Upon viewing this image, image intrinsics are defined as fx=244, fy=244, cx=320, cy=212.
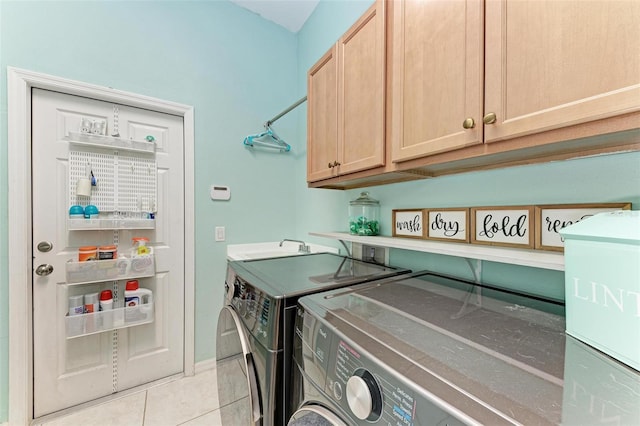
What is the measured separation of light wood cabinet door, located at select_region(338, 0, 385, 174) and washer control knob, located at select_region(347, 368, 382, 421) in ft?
2.63

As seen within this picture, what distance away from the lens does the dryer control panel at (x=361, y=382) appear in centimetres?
41

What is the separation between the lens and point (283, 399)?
79cm

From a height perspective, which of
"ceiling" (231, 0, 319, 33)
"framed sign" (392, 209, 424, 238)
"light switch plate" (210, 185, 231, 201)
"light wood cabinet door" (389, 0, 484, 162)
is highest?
"ceiling" (231, 0, 319, 33)

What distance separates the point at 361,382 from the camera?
0.50 meters

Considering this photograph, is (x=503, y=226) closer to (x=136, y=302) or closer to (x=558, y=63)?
(x=558, y=63)

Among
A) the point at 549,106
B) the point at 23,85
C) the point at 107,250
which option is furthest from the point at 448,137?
the point at 23,85

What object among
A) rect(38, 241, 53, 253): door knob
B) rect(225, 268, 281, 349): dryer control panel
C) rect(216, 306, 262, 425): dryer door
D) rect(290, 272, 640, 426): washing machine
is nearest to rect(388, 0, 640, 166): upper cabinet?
rect(290, 272, 640, 426): washing machine

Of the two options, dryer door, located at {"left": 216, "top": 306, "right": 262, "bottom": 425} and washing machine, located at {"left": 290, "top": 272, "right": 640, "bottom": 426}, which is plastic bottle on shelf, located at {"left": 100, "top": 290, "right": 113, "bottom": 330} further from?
washing machine, located at {"left": 290, "top": 272, "right": 640, "bottom": 426}

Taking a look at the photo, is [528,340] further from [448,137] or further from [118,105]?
[118,105]

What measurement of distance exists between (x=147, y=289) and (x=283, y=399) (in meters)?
1.49

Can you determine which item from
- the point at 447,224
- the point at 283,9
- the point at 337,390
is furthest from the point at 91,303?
the point at 283,9

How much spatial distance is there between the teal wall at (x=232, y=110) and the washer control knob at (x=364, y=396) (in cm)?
78

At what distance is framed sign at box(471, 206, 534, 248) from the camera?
2.88ft

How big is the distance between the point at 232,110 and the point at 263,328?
6.07 feet
